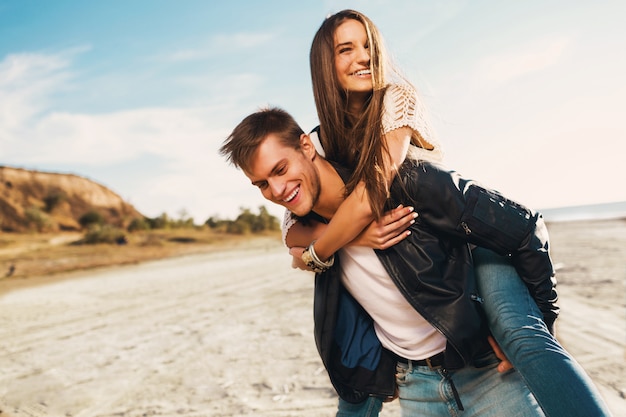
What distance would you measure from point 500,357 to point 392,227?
2.12 ft

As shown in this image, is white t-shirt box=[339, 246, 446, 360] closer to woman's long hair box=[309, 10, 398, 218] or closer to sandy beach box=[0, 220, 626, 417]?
woman's long hair box=[309, 10, 398, 218]

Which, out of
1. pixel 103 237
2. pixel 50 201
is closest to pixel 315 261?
pixel 103 237

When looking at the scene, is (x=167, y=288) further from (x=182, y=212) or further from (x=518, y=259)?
(x=182, y=212)

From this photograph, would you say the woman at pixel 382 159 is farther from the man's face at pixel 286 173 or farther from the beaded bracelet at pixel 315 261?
the man's face at pixel 286 173

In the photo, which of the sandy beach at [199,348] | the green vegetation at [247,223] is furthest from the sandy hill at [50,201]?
the sandy beach at [199,348]

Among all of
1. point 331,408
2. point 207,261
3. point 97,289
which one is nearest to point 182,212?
point 207,261

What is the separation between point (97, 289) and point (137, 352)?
19.2 ft

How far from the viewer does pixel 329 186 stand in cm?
212

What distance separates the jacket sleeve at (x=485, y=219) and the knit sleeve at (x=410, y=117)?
21cm

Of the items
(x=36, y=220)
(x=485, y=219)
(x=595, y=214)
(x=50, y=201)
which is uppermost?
(x=50, y=201)

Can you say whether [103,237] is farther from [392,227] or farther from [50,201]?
[392,227]

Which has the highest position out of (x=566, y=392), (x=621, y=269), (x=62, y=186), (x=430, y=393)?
(x=62, y=186)

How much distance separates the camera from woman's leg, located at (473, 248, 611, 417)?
155 centimetres

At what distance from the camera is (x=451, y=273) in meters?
1.83
